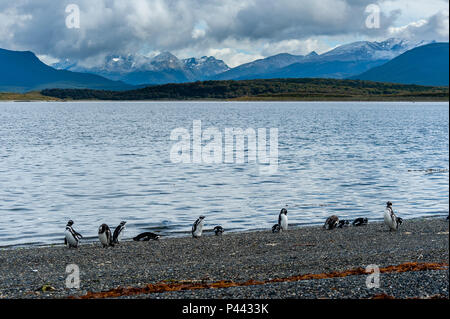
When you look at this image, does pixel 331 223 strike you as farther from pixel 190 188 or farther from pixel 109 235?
pixel 190 188

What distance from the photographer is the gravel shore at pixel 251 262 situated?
41.5 feet

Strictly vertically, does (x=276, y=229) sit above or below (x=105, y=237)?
below

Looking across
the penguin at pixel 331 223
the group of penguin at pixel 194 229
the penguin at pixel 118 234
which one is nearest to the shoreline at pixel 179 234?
the penguin at pixel 118 234

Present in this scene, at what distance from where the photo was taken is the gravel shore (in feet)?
41.5

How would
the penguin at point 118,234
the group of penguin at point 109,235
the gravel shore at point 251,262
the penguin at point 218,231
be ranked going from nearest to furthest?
the gravel shore at point 251,262
the group of penguin at point 109,235
the penguin at point 118,234
the penguin at point 218,231

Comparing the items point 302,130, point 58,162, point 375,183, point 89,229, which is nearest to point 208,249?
point 89,229

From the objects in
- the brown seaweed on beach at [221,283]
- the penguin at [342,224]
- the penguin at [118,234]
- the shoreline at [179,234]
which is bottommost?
the shoreline at [179,234]

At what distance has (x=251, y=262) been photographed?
17000 millimetres

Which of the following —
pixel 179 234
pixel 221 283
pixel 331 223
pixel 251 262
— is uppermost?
pixel 221 283

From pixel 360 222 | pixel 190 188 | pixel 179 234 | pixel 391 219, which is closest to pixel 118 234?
pixel 179 234

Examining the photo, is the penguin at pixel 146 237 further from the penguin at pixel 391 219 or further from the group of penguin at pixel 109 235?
the penguin at pixel 391 219

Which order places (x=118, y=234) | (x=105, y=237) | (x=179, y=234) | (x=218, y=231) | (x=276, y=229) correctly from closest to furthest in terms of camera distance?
(x=105, y=237) < (x=118, y=234) < (x=218, y=231) < (x=276, y=229) < (x=179, y=234)

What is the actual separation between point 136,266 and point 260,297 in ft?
19.8

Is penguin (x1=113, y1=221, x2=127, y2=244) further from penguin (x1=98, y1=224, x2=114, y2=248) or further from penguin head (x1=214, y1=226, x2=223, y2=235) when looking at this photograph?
penguin head (x1=214, y1=226, x2=223, y2=235)
